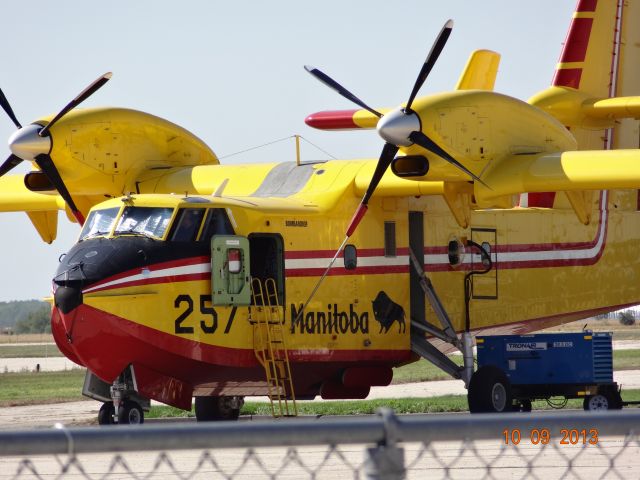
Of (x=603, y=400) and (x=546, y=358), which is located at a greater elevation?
(x=546, y=358)

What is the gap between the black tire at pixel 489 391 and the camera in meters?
17.7

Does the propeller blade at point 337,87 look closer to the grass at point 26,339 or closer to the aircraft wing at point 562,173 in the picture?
the aircraft wing at point 562,173

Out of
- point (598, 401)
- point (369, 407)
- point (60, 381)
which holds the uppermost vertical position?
point (598, 401)

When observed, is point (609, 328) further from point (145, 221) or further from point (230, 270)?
point (145, 221)

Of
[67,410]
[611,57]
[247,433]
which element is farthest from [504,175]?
[247,433]

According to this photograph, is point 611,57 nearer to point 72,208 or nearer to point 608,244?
point 608,244

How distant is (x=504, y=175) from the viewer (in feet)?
55.1

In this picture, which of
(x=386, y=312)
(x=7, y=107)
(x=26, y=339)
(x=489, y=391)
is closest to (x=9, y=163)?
(x=7, y=107)

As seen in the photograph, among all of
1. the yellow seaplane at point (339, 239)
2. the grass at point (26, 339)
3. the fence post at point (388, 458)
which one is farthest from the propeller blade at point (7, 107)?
the grass at point (26, 339)

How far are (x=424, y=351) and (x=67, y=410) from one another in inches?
312

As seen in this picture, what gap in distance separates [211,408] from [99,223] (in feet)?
13.8

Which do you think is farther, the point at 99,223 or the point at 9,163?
the point at 9,163

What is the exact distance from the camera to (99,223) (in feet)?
52.0

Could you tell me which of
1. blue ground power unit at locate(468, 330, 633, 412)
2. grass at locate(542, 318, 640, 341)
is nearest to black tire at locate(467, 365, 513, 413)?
blue ground power unit at locate(468, 330, 633, 412)
